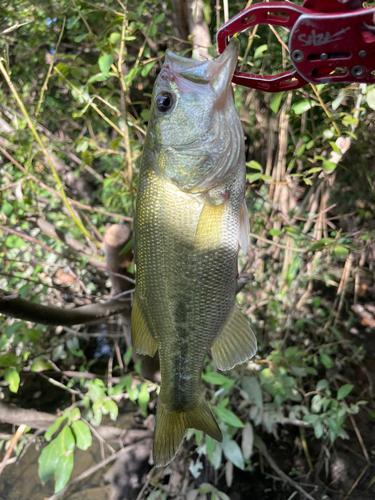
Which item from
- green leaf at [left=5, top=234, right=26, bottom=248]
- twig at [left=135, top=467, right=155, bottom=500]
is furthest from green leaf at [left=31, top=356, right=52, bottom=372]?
twig at [left=135, top=467, right=155, bottom=500]

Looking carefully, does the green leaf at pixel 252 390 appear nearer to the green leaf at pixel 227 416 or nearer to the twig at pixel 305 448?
the green leaf at pixel 227 416

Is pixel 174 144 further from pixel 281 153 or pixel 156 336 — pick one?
pixel 281 153

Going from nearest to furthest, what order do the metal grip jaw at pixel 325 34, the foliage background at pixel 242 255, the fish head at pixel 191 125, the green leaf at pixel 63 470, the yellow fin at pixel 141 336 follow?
the metal grip jaw at pixel 325 34, the fish head at pixel 191 125, the yellow fin at pixel 141 336, the green leaf at pixel 63 470, the foliage background at pixel 242 255

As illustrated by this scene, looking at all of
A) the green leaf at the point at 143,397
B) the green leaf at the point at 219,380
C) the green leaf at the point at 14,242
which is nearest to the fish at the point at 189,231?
the green leaf at the point at 219,380

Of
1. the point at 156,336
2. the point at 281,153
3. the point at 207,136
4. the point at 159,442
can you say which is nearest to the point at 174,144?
the point at 207,136

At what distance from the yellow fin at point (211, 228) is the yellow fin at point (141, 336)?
0.80 feet

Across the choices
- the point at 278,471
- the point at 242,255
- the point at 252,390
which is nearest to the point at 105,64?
the point at 242,255

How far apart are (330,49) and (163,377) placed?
787mm

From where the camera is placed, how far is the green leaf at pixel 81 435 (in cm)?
A: 115

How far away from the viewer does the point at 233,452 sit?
4.61ft

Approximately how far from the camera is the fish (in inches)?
28.1

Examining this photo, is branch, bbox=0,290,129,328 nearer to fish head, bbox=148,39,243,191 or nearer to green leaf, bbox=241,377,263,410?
fish head, bbox=148,39,243,191

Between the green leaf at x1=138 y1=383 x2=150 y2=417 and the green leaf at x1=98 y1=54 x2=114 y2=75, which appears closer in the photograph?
the green leaf at x1=98 y1=54 x2=114 y2=75

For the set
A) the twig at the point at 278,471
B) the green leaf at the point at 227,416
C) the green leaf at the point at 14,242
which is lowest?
the twig at the point at 278,471
